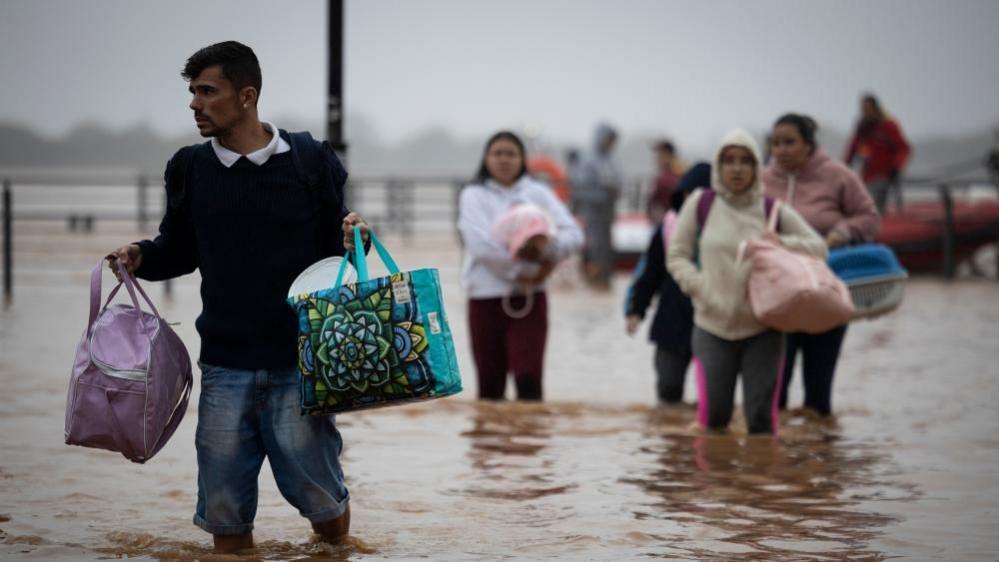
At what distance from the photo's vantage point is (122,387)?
533cm

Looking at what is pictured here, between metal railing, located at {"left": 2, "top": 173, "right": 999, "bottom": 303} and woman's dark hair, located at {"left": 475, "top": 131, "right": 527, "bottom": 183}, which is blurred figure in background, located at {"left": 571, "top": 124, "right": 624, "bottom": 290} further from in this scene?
woman's dark hair, located at {"left": 475, "top": 131, "right": 527, "bottom": 183}

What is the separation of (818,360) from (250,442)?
4.81 m

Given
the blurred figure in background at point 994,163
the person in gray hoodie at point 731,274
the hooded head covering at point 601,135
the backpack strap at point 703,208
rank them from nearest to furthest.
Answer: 1. the person in gray hoodie at point 731,274
2. the backpack strap at point 703,208
3. the hooded head covering at point 601,135
4. the blurred figure in background at point 994,163

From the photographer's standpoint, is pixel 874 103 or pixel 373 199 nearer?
pixel 874 103

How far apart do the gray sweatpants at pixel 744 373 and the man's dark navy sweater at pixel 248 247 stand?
11.0 feet

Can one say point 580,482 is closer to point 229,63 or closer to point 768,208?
point 768,208

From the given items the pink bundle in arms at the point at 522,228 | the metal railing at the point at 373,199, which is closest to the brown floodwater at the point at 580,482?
the pink bundle in arms at the point at 522,228

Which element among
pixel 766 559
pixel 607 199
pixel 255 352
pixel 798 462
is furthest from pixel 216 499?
pixel 607 199

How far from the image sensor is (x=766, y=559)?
19.0ft

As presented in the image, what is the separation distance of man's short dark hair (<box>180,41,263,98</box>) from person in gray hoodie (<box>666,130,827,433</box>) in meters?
3.43

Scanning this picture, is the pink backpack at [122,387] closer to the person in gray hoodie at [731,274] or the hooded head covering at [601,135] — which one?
the person in gray hoodie at [731,274]

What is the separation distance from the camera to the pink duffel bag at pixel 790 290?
7914 mm

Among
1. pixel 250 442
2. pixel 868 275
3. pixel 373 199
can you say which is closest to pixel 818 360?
pixel 868 275

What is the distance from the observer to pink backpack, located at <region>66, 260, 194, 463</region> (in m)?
5.34
